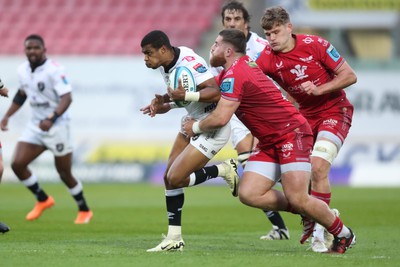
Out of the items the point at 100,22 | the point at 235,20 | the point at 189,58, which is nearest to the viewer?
the point at 189,58

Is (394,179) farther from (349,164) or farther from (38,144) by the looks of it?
(38,144)

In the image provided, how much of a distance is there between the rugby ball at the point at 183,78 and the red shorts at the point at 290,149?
980 mm

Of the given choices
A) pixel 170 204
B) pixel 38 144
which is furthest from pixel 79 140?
pixel 170 204

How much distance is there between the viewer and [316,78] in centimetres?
1055

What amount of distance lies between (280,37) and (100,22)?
2005 centimetres

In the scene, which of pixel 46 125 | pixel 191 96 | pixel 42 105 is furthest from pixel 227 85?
pixel 42 105

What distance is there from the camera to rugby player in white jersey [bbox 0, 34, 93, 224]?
14836 millimetres

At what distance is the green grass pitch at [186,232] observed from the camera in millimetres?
9078

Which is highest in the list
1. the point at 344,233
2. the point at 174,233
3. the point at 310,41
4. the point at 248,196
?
the point at 310,41

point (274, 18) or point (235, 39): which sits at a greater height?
point (274, 18)

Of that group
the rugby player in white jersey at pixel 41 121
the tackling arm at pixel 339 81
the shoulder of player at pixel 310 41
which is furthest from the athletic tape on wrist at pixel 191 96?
the rugby player in white jersey at pixel 41 121

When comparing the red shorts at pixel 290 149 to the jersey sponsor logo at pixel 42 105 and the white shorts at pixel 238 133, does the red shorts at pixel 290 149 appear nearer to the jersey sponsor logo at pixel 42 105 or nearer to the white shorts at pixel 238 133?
the white shorts at pixel 238 133

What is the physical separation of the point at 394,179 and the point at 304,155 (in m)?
14.5

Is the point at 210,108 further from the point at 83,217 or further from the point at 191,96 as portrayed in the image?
the point at 83,217
